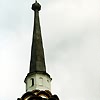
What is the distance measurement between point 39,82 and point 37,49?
562cm

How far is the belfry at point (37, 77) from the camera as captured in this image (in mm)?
49344

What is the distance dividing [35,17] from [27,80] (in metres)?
11.1

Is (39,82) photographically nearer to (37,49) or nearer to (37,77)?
(37,77)

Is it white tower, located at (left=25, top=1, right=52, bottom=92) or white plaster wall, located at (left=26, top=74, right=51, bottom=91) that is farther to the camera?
white tower, located at (left=25, top=1, right=52, bottom=92)

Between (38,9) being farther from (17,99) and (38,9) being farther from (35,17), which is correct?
(17,99)

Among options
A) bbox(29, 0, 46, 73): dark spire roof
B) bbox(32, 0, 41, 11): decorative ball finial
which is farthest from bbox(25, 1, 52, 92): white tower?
bbox(32, 0, 41, 11): decorative ball finial

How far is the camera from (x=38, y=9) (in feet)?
198

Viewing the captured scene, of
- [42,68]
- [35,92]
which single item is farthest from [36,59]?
[35,92]

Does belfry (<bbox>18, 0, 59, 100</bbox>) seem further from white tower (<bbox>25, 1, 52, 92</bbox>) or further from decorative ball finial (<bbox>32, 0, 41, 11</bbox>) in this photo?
decorative ball finial (<bbox>32, 0, 41, 11</bbox>)

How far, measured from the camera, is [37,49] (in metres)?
55.1

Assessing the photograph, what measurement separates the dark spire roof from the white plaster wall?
33.7 inches

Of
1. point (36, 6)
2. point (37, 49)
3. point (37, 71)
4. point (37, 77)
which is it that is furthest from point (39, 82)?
point (36, 6)

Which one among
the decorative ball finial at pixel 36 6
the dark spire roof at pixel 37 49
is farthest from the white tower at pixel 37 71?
the decorative ball finial at pixel 36 6

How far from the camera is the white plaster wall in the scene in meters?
50.6
